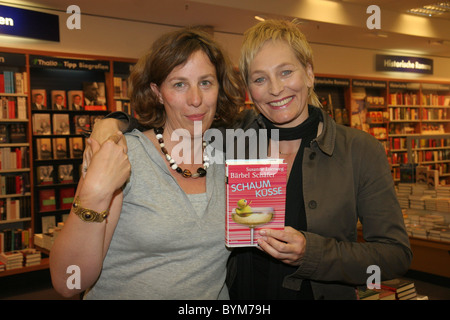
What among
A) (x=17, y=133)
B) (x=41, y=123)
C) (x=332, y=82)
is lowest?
(x=17, y=133)

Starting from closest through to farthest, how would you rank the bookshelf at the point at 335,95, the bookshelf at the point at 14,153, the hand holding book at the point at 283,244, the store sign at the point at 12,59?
1. the hand holding book at the point at 283,244
2. the store sign at the point at 12,59
3. the bookshelf at the point at 14,153
4. the bookshelf at the point at 335,95

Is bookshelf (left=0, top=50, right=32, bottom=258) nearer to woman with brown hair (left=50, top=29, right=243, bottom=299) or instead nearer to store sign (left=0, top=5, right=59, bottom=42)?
store sign (left=0, top=5, right=59, bottom=42)

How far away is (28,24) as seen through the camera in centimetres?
593

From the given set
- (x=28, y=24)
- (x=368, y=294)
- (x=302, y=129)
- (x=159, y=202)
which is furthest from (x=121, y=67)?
(x=159, y=202)

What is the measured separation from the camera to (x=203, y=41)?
1757 mm

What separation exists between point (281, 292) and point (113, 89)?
563 cm

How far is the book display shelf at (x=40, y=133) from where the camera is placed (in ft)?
18.8

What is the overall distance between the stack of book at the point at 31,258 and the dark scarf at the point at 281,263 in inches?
179

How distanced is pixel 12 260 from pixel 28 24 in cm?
340

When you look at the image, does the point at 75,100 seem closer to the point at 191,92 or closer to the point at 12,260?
the point at 12,260

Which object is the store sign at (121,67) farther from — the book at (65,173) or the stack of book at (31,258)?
the stack of book at (31,258)

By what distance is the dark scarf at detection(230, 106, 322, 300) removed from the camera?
1728 mm

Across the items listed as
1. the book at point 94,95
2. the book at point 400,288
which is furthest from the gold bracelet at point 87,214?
the book at point 94,95
